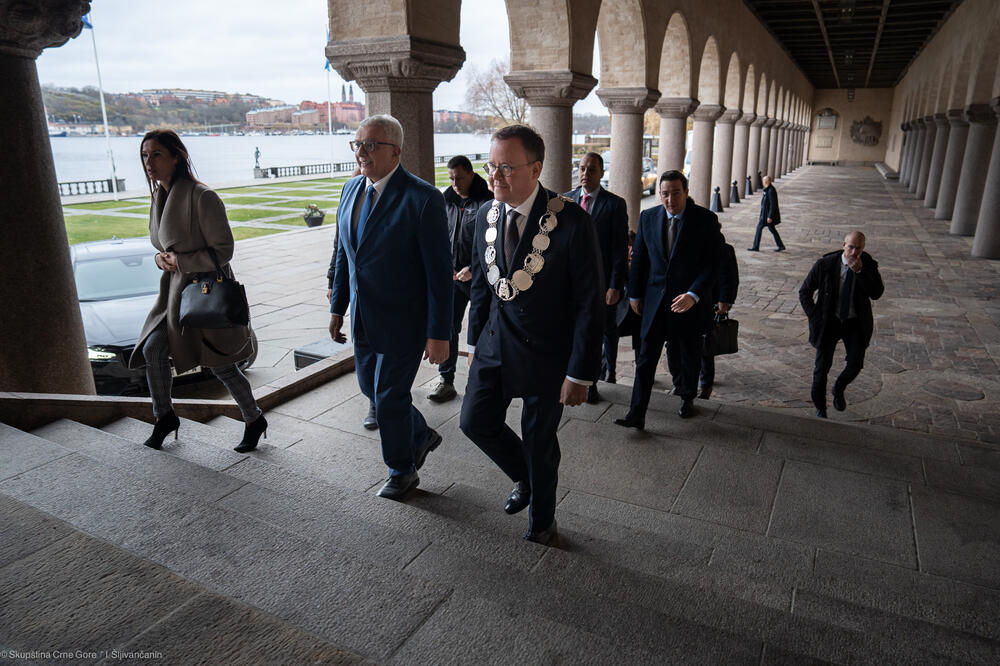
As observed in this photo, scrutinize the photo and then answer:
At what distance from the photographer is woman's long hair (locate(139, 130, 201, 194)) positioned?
3537 mm

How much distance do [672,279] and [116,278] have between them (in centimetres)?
623

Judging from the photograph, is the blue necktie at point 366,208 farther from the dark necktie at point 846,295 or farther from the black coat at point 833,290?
the dark necktie at point 846,295

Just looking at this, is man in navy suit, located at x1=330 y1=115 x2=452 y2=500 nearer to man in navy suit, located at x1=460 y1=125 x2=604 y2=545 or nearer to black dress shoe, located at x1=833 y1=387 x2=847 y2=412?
man in navy suit, located at x1=460 y1=125 x2=604 y2=545

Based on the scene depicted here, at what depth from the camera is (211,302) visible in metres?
3.62

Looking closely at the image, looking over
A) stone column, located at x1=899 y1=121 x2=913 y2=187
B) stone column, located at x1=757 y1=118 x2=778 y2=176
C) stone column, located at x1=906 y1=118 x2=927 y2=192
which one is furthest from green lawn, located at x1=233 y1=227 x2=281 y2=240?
stone column, located at x1=899 y1=121 x2=913 y2=187

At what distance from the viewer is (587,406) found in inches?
197

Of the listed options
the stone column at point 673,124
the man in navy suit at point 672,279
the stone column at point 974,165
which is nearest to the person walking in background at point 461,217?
the man in navy suit at point 672,279

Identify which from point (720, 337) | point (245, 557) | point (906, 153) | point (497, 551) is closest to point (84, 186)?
point (720, 337)

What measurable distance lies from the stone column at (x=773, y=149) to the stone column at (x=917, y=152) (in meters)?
5.57

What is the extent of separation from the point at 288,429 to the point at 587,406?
2.06 m

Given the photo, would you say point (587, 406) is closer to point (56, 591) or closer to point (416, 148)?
point (416, 148)

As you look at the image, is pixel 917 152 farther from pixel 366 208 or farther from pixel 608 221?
pixel 366 208

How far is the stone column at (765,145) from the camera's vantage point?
28.8 meters

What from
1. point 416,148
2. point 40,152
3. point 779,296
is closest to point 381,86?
point 416,148
